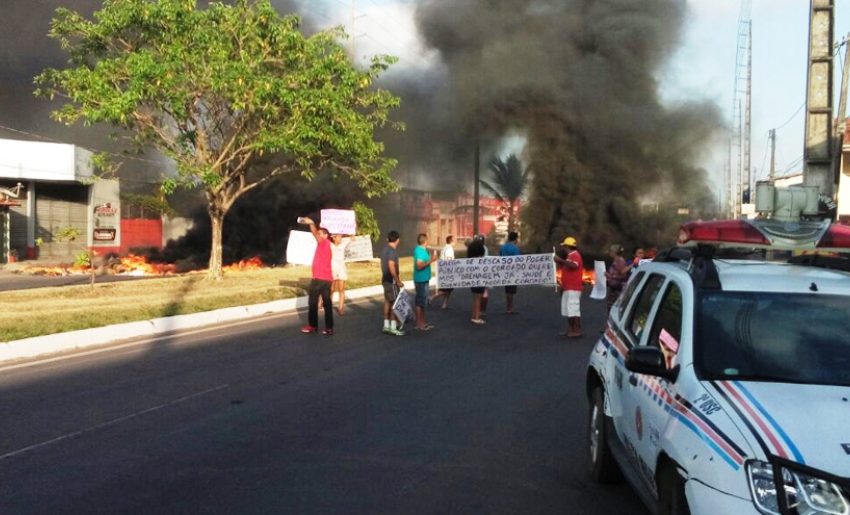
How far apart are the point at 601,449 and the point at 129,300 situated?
13.6 metres

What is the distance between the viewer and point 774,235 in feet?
16.0

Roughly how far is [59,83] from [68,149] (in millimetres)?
16478

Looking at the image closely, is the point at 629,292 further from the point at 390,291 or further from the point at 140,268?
the point at 140,268

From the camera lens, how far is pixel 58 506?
4734 millimetres

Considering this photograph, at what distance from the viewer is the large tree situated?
19.4 m

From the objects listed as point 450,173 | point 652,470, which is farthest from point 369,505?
point 450,173

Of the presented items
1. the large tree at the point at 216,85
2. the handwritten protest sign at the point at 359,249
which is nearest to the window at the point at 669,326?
the large tree at the point at 216,85

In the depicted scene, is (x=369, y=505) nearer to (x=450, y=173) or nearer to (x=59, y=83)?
(x=59, y=83)

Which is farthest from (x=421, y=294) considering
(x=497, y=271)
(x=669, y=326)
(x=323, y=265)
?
(x=669, y=326)

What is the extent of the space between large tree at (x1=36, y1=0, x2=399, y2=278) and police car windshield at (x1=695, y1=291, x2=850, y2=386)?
1637 centimetres

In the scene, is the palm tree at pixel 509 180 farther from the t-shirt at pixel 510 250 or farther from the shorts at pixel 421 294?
the shorts at pixel 421 294

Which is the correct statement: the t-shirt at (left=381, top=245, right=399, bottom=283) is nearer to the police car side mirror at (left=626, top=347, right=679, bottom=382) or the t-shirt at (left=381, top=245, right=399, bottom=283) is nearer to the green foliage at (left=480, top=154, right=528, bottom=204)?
the police car side mirror at (left=626, top=347, right=679, bottom=382)

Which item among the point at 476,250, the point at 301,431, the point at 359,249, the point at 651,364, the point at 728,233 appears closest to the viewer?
the point at 651,364

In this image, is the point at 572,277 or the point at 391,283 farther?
the point at 391,283
